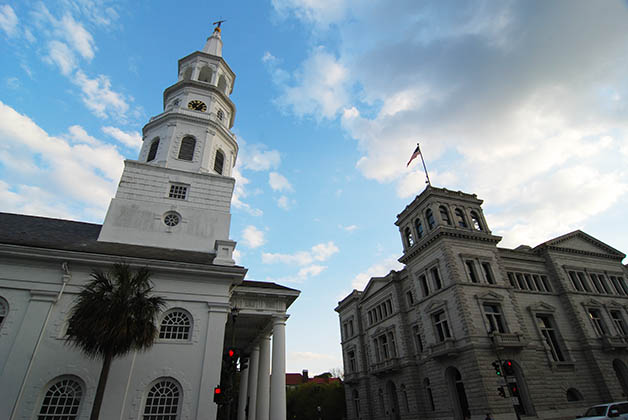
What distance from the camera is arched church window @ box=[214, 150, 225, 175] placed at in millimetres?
26875

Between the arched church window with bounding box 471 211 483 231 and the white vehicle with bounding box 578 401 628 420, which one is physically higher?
the arched church window with bounding box 471 211 483 231

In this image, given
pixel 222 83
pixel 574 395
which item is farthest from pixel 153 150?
pixel 574 395

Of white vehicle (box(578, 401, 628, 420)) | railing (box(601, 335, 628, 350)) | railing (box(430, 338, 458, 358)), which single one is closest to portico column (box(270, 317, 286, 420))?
white vehicle (box(578, 401, 628, 420))

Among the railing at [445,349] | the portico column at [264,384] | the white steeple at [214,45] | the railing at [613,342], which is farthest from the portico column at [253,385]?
the railing at [613,342]

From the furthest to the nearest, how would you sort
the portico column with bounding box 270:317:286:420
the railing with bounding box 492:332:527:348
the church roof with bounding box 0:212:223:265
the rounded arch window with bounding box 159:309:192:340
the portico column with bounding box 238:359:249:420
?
the railing with bounding box 492:332:527:348, the portico column with bounding box 238:359:249:420, the portico column with bounding box 270:317:286:420, the church roof with bounding box 0:212:223:265, the rounded arch window with bounding box 159:309:192:340

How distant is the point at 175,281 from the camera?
17.2 meters

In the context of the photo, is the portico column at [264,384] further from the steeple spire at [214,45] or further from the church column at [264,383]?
the steeple spire at [214,45]

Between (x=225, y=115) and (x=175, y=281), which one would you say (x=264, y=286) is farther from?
(x=225, y=115)

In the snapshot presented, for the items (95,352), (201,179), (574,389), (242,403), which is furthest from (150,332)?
(574,389)

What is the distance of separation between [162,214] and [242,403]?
16.4m

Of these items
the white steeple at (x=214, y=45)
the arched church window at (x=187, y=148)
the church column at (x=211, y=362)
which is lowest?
the church column at (x=211, y=362)

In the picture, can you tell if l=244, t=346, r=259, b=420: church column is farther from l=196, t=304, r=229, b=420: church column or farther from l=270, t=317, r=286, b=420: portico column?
l=196, t=304, r=229, b=420: church column

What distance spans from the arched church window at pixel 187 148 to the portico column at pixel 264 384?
1517 centimetres

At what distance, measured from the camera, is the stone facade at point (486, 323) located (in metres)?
26.5
